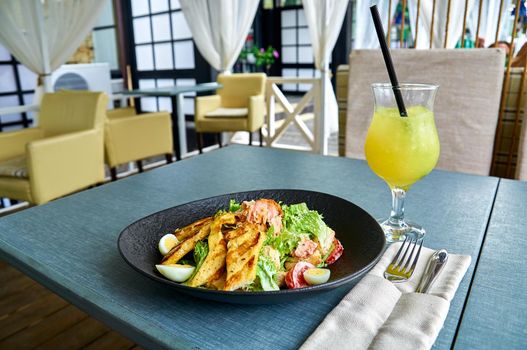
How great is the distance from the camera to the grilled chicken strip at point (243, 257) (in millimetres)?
480

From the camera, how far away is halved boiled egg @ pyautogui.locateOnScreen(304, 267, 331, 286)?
496 millimetres

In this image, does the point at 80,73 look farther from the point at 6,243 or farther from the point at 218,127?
the point at 6,243

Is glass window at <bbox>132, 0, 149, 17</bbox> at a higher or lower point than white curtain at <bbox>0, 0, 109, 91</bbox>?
higher

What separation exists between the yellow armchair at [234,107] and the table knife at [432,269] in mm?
3603

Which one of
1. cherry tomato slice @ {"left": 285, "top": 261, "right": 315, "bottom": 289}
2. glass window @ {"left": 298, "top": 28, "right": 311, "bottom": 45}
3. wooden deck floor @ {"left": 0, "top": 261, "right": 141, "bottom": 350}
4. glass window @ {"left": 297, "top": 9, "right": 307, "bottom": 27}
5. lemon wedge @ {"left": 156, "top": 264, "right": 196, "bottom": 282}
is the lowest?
wooden deck floor @ {"left": 0, "top": 261, "right": 141, "bottom": 350}

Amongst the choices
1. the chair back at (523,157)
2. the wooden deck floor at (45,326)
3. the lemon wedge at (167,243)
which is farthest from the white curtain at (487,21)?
the lemon wedge at (167,243)

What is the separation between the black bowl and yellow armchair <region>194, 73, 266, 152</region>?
11.2 feet

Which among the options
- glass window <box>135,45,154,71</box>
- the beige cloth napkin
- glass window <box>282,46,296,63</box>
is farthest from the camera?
glass window <box>282,46,296,63</box>

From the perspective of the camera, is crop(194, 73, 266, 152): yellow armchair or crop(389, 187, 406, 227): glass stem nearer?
crop(389, 187, 406, 227): glass stem

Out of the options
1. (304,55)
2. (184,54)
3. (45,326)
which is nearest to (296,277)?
(45,326)

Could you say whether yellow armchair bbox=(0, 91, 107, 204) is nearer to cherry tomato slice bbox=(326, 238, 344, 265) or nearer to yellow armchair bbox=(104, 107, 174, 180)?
yellow armchair bbox=(104, 107, 174, 180)

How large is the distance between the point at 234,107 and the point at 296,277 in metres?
4.22

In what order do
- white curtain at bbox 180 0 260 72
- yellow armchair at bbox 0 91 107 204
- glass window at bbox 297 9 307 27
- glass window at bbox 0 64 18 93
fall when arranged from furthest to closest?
glass window at bbox 297 9 307 27 → glass window at bbox 0 64 18 93 → white curtain at bbox 180 0 260 72 → yellow armchair at bbox 0 91 107 204

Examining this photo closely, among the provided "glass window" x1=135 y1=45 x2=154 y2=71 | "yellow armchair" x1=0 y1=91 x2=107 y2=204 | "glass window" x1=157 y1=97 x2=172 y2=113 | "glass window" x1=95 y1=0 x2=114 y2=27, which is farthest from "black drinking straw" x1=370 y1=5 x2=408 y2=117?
"glass window" x1=95 y1=0 x2=114 y2=27
